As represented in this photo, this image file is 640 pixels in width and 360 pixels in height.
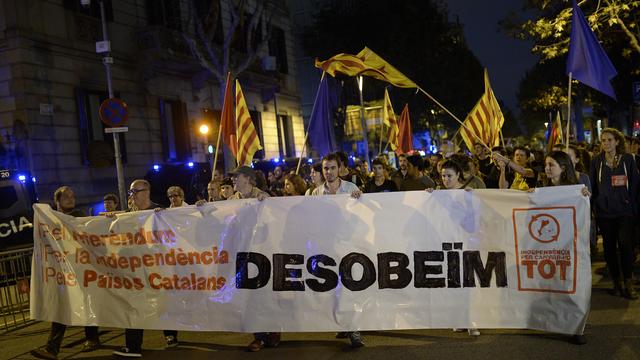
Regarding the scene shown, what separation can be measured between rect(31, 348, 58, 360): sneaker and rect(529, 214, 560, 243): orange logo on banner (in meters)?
4.93

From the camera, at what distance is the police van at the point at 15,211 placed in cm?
915

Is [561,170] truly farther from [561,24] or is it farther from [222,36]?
[222,36]

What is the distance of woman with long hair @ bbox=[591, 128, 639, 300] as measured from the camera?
622 cm

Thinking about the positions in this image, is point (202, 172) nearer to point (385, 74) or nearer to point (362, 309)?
point (385, 74)

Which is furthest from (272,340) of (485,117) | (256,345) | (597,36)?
(597,36)

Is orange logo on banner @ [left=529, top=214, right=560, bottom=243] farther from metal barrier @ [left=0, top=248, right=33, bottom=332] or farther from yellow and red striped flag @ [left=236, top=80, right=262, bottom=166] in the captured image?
metal barrier @ [left=0, top=248, right=33, bottom=332]

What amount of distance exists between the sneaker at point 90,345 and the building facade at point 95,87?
26.8ft

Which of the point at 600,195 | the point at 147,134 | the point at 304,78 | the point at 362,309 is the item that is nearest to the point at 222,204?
the point at 362,309

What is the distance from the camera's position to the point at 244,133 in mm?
8055

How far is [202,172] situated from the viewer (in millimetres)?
14562

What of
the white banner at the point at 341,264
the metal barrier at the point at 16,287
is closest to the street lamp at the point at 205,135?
the metal barrier at the point at 16,287

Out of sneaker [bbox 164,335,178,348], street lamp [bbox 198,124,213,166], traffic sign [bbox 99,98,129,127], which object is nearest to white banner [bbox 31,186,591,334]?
sneaker [bbox 164,335,178,348]

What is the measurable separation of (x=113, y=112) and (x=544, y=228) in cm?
842

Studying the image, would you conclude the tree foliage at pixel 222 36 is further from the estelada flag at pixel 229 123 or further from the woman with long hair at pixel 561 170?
the woman with long hair at pixel 561 170
